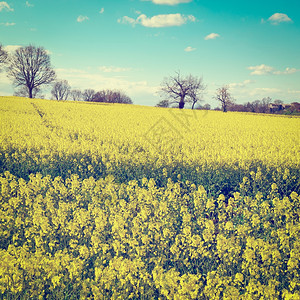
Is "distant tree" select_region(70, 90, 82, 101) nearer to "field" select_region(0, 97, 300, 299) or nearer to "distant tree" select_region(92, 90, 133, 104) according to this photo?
"distant tree" select_region(92, 90, 133, 104)

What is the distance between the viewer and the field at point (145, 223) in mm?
3418

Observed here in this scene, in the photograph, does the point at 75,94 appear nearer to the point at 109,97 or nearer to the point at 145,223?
the point at 109,97

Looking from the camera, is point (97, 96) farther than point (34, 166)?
Yes

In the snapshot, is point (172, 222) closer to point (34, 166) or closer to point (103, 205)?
point (103, 205)

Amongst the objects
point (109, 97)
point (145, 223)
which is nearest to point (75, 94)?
point (109, 97)

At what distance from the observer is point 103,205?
5.91 metres

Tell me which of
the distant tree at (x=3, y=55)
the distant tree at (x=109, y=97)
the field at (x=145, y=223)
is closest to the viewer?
the field at (x=145, y=223)

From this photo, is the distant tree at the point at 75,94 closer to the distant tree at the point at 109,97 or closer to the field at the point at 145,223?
the distant tree at the point at 109,97

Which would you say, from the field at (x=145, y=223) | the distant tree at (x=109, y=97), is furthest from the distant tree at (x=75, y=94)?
the field at (x=145, y=223)

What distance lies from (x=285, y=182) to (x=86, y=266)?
21.6ft

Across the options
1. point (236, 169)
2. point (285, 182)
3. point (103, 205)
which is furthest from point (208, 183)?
point (103, 205)

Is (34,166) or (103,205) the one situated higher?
(34,166)

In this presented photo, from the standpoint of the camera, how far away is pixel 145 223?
4516mm

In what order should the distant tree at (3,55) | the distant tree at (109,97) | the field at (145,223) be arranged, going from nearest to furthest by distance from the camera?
the field at (145,223), the distant tree at (3,55), the distant tree at (109,97)
